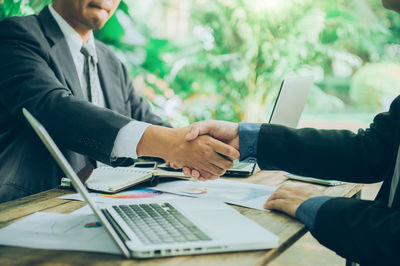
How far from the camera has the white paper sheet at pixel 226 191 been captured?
1.12m

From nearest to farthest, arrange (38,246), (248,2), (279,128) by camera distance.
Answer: (38,246) < (279,128) < (248,2)

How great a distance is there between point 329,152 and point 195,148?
441 mm

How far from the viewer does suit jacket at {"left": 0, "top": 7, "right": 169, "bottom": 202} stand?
4.02ft

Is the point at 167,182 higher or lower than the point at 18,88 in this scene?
lower

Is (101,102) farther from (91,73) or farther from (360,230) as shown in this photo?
(360,230)

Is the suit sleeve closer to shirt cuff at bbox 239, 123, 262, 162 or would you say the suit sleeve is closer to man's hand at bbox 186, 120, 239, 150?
man's hand at bbox 186, 120, 239, 150

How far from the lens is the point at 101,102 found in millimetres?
1830

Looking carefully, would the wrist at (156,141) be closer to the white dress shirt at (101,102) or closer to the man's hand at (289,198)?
the white dress shirt at (101,102)

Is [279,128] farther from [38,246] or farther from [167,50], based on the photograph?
[167,50]

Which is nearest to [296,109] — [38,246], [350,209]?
[350,209]

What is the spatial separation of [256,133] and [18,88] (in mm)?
829

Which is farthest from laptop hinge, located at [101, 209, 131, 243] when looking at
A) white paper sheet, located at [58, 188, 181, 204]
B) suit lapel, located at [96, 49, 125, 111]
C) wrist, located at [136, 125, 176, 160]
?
suit lapel, located at [96, 49, 125, 111]

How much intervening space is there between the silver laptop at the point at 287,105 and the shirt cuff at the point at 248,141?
178 millimetres

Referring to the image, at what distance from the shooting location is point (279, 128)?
4.01 ft
